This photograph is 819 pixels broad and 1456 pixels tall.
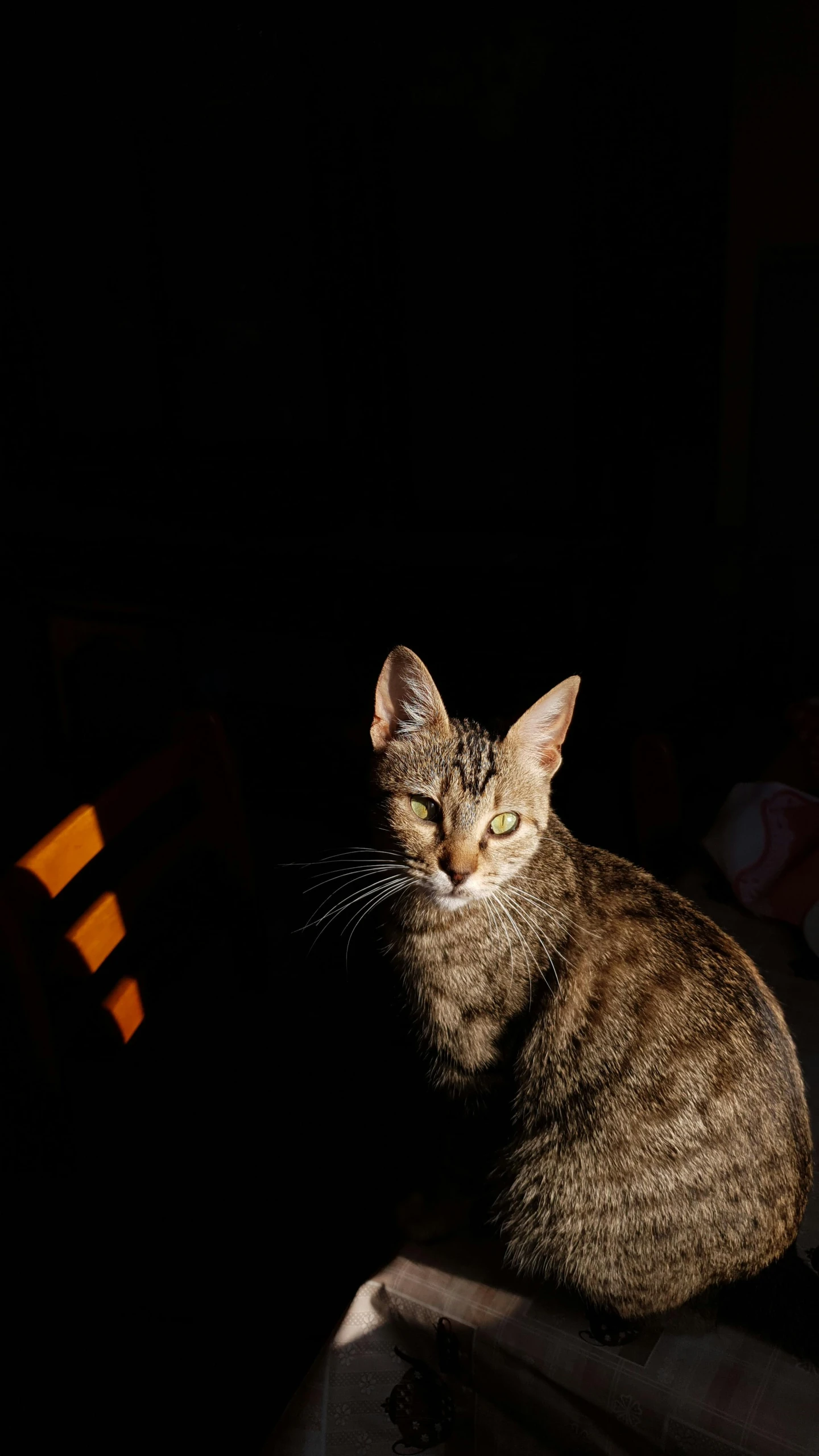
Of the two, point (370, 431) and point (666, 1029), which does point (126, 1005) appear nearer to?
point (666, 1029)

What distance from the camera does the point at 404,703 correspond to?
3.32ft

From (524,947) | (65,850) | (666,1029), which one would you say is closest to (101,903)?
(65,850)

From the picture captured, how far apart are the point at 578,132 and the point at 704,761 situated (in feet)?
5.74

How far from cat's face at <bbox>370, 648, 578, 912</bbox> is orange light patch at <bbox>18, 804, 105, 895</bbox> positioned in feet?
1.11

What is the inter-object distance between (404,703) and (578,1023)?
41 cm

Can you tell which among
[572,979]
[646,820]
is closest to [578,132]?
[646,820]

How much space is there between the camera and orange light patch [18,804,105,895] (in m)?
0.91

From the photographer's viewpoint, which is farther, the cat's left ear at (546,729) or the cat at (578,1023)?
the cat's left ear at (546,729)

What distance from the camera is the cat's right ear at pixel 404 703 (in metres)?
0.96

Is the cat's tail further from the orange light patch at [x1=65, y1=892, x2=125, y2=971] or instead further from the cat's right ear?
the orange light patch at [x1=65, y1=892, x2=125, y2=971]

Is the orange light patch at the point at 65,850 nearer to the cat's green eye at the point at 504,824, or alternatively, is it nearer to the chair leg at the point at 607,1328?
the cat's green eye at the point at 504,824

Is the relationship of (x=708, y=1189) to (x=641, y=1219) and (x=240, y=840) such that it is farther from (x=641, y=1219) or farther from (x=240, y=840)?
(x=240, y=840)

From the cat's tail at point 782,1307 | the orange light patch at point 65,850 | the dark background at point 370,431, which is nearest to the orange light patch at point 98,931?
the orange light patch at point 65,850

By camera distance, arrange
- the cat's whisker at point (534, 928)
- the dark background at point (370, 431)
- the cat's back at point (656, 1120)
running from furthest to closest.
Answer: the dark background at point (370, 431) < the cat's whisker at point (534, 928) < the cat's back at point (656, 1120)
